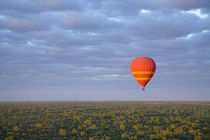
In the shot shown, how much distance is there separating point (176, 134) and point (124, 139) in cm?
678

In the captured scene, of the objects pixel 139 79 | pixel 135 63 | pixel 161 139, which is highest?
pixel 135 63

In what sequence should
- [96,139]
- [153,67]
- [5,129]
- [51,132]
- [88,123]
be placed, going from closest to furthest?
[96,139] < [51,132] < [5,129] < [88,123] < [153,67]

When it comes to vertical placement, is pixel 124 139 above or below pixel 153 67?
below

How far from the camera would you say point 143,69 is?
38.2 meters

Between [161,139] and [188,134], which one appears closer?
[161,139]

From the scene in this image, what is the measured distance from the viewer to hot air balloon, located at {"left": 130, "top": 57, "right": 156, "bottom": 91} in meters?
38.2

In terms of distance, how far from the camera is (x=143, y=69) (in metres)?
38.2

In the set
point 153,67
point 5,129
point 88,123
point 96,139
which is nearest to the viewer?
point 96,139

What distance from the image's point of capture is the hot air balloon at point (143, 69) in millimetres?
38219

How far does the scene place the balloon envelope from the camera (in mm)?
38219

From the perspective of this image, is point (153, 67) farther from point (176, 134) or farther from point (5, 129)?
point (5, 129)

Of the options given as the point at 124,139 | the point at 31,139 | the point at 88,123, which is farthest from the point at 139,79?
the point at 31,139

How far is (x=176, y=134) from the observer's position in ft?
84.0

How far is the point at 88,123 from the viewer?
→ 33.1 m
